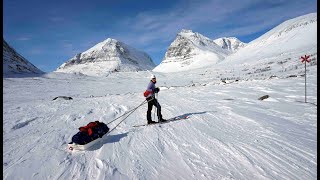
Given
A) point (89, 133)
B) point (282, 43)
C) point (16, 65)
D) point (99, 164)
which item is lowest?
point (99, 164)

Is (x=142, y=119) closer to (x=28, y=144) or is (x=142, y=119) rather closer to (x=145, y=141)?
(x=145, y=141)

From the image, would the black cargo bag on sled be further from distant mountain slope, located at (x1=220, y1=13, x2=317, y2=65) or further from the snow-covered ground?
distant mountain slope, located at (x1=220, y1=13, x2=317, y2=65)

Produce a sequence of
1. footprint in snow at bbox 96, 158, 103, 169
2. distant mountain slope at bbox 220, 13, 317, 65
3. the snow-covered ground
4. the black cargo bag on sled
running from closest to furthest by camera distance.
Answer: the snow-covered ground
footprint in snow at bbox 96, 158, 103, 169
the black cargo bag on sled
distant mountain slope at bbox 220, 13, 317, 65

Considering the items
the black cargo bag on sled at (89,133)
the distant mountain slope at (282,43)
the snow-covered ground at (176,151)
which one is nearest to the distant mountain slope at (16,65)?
the snow-covered ground at (176,151)

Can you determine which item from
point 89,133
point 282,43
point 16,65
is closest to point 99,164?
point 89,133

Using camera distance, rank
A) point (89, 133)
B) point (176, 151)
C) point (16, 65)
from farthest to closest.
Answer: point (16, 65) → point (89, 133) → point (176, 151)

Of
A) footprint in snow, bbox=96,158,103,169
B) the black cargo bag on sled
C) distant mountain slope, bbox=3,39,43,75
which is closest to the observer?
footprint in snow, bbox=96,158,103,169

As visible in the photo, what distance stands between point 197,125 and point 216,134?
1298mm

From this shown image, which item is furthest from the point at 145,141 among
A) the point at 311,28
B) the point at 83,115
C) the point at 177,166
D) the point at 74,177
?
the point at 311,28

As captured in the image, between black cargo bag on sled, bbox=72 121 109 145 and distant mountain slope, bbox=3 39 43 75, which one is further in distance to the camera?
distant mountain slope, bbox=3 39 43 75

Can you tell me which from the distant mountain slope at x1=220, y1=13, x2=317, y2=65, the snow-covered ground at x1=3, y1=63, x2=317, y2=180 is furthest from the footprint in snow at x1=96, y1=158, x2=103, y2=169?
the distant mountain slope at x1=220, y1=13, x2=317, y2=65

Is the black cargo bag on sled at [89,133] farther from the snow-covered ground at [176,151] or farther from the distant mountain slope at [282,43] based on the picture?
the distant mountain slope at [282,43]

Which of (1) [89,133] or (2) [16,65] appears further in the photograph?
(2) [16,65]

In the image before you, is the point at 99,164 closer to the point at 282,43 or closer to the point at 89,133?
the point at 89,133
